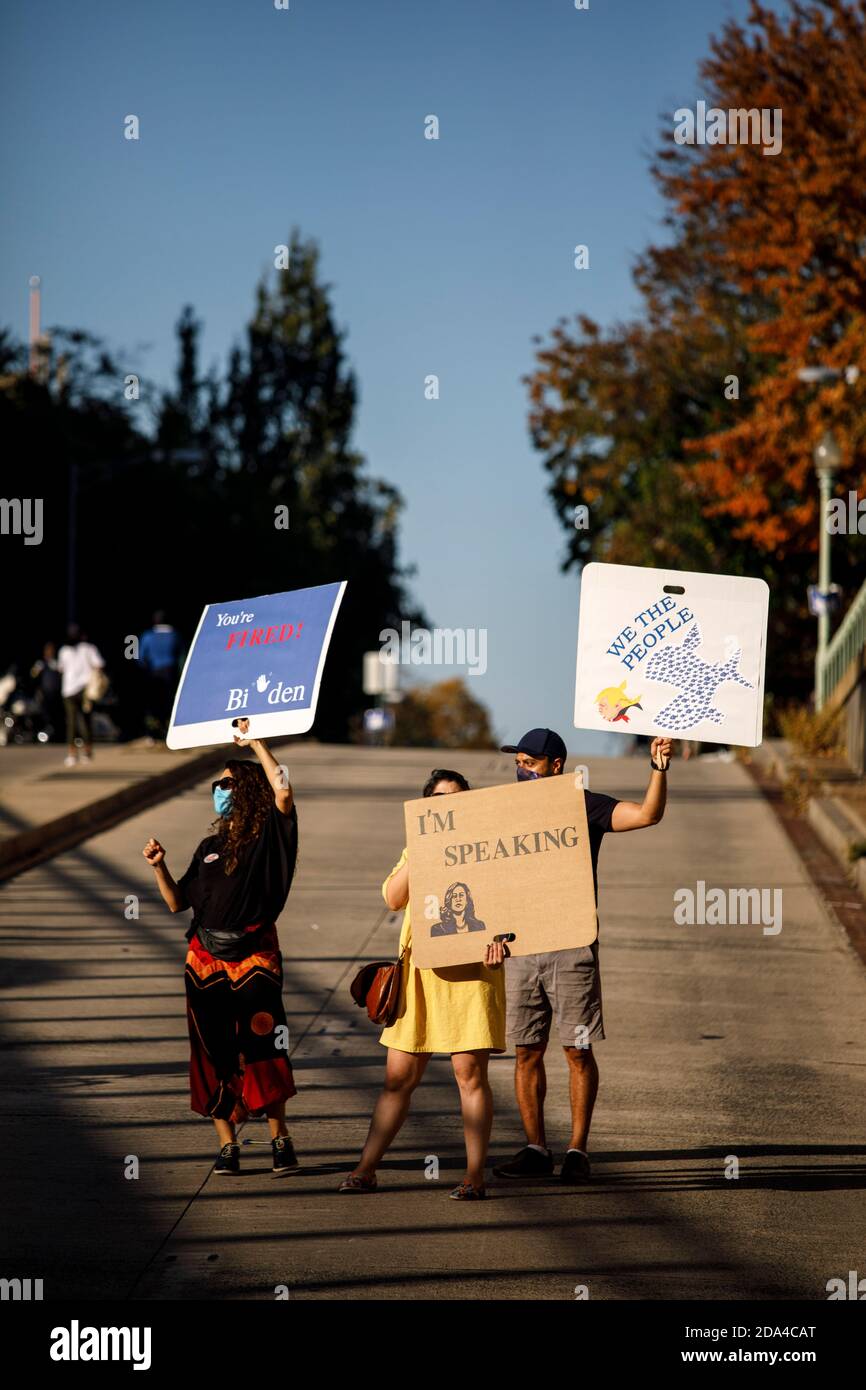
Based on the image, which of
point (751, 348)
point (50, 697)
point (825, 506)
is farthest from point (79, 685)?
point (751, 348)

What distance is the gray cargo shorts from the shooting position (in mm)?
8062

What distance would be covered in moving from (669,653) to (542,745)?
665mm

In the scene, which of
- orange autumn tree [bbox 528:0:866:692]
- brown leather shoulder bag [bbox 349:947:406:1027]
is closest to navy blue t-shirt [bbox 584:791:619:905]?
brown leather shoulder bag [bbox 349:947:406:1027]

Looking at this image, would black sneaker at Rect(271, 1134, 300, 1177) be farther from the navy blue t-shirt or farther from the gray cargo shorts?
the navy blue t-shirt

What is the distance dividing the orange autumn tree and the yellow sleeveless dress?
15.3m

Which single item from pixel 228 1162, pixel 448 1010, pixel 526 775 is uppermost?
pixel 526 775

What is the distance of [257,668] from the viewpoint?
770cm

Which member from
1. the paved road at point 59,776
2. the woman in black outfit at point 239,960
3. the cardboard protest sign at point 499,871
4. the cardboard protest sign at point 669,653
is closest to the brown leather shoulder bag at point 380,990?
the cardboard protest sign at point 499,871

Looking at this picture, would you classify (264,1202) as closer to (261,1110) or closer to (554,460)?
(261,1110)

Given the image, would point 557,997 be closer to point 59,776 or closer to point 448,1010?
point 448,1010

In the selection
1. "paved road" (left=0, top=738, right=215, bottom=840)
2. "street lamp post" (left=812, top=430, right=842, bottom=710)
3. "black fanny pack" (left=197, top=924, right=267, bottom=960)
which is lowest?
"paved road" (left=0, top=738, right=215, bottom=840)

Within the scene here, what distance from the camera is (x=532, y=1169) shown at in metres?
8.09

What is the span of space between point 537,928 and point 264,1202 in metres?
1.55
